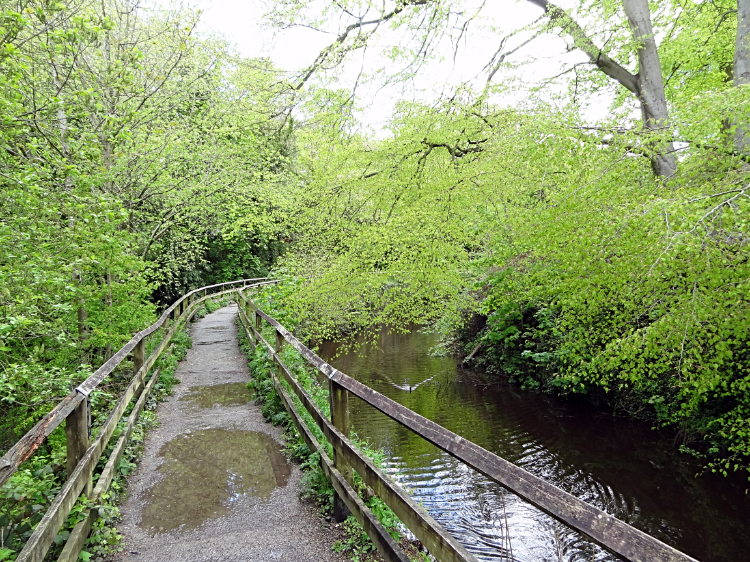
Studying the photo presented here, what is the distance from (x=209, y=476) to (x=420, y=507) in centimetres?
288

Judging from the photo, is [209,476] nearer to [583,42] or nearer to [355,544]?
[355,544]

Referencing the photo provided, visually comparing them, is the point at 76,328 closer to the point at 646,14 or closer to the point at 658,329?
the point at 658,329

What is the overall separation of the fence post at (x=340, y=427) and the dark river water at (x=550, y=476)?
4.54ft

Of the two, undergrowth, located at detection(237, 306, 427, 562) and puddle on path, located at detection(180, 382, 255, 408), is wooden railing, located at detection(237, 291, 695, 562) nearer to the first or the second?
undergrowth, located at detection(237, 306, 427, 562)

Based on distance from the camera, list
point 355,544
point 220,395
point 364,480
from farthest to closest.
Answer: point 220,395, point 355,544, point 364,480

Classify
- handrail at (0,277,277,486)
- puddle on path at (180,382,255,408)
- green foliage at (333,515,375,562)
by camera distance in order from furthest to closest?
puddle on path at (180,382,255,408), green foliage at (333,515,375,562), handrail at (0,277,277,486)

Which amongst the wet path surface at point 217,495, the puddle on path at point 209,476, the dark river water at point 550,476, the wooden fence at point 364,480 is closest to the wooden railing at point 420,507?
the wooden fence at point 364,480

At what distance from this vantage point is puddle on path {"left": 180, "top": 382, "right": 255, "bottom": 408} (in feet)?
23.2

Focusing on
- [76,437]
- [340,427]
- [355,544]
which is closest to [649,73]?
[340,427]

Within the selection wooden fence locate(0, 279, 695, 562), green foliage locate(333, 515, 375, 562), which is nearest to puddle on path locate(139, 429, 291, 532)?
wooden fence locate(0, 279, 695, 562)

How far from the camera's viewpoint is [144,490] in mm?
4277

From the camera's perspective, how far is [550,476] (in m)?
7.96

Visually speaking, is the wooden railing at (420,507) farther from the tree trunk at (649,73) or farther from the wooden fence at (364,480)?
the tree trunk at (649,73)

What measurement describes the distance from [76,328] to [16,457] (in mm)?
5595
